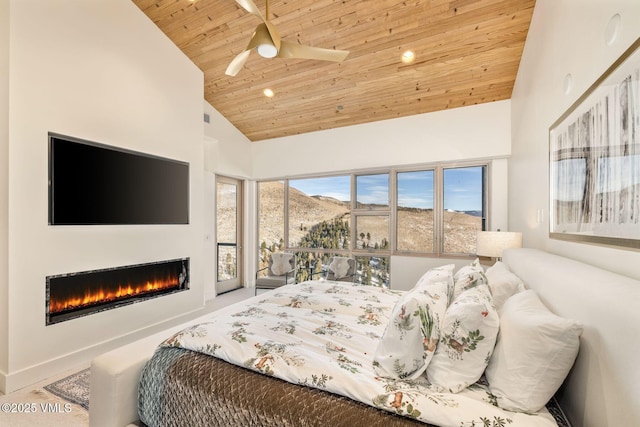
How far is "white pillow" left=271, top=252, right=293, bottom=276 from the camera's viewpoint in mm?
4820

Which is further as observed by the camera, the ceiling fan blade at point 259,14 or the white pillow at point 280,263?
the white pillow at point 280,263

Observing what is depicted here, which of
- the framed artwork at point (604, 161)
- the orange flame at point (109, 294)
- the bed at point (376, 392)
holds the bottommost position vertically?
the orange flame at point (109, 294)

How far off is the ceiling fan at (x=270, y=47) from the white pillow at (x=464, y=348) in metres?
2.24

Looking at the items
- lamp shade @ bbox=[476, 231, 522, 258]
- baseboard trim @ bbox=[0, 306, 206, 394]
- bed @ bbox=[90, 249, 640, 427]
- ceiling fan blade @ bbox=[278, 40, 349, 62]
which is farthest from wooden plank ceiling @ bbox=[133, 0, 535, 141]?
baseboard trim @ bbox=[0, 306, 206, 394]

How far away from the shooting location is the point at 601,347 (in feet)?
2.83

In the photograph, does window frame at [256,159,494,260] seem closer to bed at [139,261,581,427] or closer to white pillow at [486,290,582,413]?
bed at [139,261,581,427]

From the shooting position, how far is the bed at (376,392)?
813 mm

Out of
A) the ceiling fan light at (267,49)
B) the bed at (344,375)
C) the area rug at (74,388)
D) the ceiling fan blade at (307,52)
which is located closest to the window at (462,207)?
the ceiling fan blade at (307,52)

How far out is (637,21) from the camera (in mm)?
1093

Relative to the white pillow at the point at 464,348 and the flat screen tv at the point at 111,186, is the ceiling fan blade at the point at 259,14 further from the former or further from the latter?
the white pillow at the point at 464,348

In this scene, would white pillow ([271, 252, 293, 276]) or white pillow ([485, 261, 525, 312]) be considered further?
white pillow ([271, 252, 293, 276])

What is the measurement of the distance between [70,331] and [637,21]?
428cm

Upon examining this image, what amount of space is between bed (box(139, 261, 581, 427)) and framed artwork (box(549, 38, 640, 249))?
493mm

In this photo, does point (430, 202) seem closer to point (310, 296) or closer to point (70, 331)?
point (310, 296)
